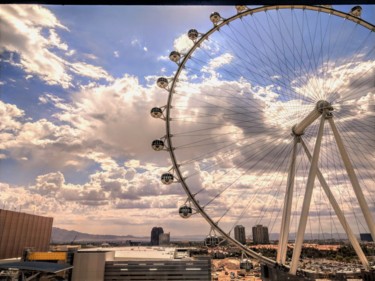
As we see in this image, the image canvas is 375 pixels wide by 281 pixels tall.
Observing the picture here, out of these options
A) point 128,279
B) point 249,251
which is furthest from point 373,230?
point 128,279

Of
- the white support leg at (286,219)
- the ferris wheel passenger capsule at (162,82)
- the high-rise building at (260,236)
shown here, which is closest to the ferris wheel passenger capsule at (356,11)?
the white support leg at (286,219)

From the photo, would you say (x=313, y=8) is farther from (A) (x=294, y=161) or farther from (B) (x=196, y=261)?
(B) (x=196, y=261)

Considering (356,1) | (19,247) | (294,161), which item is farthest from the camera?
(19,247)

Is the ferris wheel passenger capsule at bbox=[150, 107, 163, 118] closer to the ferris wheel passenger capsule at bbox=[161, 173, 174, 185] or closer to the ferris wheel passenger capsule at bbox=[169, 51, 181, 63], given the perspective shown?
the ferris wheel passenger capsule at bbox=[169, 51, 181, 63]

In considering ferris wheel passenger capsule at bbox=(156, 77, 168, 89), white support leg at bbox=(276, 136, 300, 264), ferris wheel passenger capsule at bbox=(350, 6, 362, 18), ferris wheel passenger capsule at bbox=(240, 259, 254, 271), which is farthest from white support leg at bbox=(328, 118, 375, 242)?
ferris wheel passenger capsule at bbox=(156, 77, 168, 89)

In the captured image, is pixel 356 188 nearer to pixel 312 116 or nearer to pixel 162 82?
pixel 312 116
